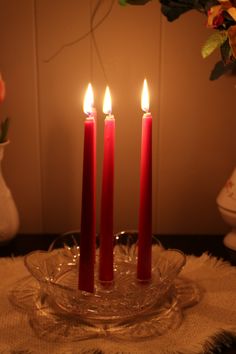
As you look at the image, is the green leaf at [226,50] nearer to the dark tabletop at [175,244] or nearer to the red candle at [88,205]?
the red candle at [88,205]

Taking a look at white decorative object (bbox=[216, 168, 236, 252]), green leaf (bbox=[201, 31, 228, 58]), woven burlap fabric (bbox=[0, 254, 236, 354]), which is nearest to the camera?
woven burlap fabric (bbox=[0, 254, 236, 354])

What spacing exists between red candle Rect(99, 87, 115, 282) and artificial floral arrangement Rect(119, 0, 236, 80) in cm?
19

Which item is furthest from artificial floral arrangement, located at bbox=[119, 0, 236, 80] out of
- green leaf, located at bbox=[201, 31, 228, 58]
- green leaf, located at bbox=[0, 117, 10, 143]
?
green leaf, located at bbox=[0, 117, 10, 143]

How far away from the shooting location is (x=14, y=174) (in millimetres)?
1061

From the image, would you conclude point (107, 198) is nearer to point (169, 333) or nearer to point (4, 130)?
point (169, 333)

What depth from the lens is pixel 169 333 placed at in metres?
0.66

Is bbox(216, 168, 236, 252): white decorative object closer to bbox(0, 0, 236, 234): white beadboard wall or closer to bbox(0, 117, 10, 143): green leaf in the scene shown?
bbox(0, 0, 236, 234): white beadboard wall

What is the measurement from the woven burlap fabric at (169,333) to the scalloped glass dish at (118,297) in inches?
0.7

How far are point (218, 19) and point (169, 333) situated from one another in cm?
45

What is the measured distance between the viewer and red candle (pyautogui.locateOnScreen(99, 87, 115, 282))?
0.68 m

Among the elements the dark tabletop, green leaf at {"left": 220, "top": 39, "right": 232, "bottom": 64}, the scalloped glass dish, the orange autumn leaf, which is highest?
the orange autumn leaf

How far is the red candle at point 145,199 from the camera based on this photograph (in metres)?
0.69

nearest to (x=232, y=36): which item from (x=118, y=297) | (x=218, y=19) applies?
(x=218, y=19)

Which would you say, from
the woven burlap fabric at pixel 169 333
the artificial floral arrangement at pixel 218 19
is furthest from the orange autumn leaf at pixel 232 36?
the woven burlap fabric at pixel 169 333
